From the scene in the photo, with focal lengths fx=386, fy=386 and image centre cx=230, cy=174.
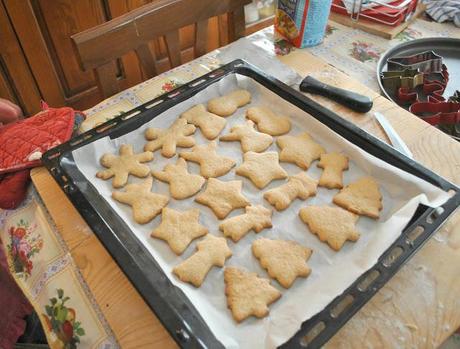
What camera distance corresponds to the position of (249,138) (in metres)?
0.95

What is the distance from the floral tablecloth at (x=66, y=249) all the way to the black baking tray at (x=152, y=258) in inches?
3.6

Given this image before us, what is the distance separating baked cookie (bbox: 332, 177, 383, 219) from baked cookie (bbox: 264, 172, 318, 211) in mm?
57

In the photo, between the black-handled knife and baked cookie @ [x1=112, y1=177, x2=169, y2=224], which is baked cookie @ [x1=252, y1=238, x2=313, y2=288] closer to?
baked cookie @ [x1=112, y1=177, x2=169, y2=224]

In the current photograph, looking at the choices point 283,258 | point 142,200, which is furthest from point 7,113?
point 283,258

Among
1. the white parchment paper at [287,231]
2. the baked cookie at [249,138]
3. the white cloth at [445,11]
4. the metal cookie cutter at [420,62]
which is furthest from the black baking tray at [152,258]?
the white cloth at [445,11]

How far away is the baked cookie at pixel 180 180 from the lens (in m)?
0.85

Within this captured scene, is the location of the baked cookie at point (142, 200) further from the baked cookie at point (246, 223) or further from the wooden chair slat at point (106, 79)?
the wooden chair slat at point (106, 79)

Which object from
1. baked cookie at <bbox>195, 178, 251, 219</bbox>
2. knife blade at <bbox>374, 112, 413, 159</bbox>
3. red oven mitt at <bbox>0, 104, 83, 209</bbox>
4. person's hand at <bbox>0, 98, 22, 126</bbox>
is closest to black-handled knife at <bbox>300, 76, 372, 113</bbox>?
knife blade at <bbox>374, 112, 413, 159</bbox>

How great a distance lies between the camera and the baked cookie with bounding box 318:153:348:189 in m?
0.84

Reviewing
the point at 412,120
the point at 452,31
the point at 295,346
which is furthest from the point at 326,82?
the point at 295,346

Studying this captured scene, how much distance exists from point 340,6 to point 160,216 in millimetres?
1073

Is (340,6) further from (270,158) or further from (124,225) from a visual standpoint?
(124,225)

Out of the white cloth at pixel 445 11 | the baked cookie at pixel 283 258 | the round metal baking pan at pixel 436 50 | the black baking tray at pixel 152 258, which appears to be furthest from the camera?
the white cloth at pixel 445 11

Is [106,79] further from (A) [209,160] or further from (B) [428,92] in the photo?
(B) [428,92]
